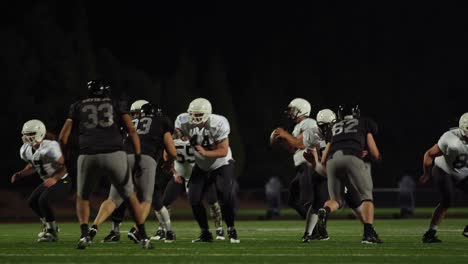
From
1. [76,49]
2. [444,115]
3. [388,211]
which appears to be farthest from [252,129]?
→ [388,211]

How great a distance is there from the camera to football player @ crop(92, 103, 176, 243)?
12.6m

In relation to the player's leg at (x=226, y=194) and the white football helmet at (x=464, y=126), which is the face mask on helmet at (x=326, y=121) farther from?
the white football helmet at (x=464, y=126)

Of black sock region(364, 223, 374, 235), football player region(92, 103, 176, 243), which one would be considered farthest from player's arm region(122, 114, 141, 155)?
black sock region(364, 223, 374, 235)

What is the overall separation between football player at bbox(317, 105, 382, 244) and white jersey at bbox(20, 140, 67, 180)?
407cm

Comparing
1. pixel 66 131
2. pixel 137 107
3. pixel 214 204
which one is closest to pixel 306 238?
pixel 214 204

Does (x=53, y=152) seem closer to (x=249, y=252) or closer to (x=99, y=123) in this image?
(x=99, y=123)

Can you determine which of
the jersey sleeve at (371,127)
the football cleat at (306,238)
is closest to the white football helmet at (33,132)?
the football cleat at (306,238)

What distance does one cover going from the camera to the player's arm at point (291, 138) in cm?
1370

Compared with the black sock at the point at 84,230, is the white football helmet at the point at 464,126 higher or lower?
higher

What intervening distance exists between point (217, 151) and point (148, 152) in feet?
2.91

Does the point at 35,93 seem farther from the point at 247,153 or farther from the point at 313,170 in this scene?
the point at 313,170

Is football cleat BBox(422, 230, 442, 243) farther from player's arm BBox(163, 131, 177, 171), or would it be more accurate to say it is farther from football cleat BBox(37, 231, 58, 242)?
football cleat BBox(37, 231, 58, 242)

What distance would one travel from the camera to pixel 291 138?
550 inches

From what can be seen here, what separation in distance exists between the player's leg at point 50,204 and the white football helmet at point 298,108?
3472 mm
